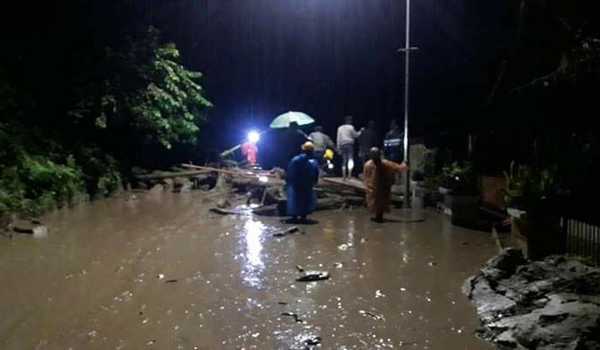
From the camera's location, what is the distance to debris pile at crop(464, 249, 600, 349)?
4879mm

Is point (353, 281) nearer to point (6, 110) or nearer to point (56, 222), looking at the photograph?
point (56, 222)

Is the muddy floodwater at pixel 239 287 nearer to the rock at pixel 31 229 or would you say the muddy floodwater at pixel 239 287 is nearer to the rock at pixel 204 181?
the rock at pixel 31 229

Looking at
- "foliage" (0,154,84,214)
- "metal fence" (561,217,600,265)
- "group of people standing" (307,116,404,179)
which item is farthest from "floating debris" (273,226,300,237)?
"group of people standing" (307,116,404,179)

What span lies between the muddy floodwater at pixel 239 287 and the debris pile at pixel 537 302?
0.89 feet

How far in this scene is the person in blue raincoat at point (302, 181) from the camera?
500 inches

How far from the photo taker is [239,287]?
7.54m

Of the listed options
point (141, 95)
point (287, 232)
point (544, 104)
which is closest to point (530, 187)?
point (287, 232)

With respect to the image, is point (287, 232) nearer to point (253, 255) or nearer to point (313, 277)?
point (253, 255)

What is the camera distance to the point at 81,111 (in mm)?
18844

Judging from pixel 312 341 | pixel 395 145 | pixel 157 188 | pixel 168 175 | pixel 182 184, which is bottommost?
pixel 312 341

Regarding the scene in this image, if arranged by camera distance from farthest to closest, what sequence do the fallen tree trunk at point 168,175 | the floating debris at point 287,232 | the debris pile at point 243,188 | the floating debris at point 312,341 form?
the fallen tree trunk at point 168,175 < the debris pile at point 243,188 < the floating debris at point 287,232 < the floating debris at point 312,341

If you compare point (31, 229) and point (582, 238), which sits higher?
point (582, 238)

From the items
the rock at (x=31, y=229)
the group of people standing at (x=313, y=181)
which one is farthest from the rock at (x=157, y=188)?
the group of people standing at (x=313, y=181)

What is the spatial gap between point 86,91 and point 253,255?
12.3 meters
